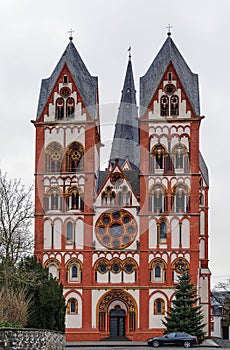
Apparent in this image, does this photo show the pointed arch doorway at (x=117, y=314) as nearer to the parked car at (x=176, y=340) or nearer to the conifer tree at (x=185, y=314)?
the conifer tree at (x=185, y=314)

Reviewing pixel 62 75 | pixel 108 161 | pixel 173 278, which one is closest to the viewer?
pixel 173 278

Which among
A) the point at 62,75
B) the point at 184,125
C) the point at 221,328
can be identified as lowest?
the point at 221,328

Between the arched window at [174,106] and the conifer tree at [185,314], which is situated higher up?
the arched window at [174,106]

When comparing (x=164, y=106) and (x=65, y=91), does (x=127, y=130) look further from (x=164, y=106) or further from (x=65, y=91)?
(x=164, y=106)

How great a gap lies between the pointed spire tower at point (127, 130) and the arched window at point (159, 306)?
599 inches

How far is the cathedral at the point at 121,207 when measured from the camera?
221 feet

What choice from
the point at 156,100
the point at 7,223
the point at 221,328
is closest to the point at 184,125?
the point at 156,100

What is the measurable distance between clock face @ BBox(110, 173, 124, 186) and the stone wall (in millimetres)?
35305

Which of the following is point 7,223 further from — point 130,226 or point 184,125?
point 184,125

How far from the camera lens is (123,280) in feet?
222

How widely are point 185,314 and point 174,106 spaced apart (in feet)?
60.1

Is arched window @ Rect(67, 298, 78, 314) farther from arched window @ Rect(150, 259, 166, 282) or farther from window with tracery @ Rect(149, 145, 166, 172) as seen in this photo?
window with tracery @ Rect(149, 145, 166, 172)

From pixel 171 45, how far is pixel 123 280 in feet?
68.3

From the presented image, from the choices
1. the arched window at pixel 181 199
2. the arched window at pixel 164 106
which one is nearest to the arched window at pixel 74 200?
the arched window at pixel 181 199
